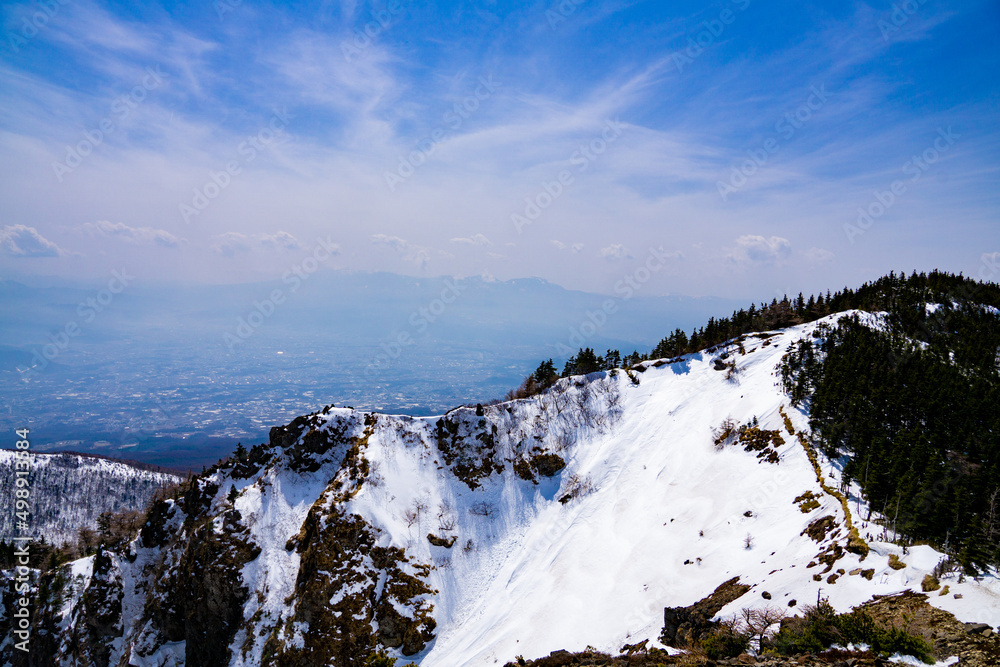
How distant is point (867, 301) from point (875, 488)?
88.8 meters

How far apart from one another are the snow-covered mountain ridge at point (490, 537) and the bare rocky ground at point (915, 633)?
2.11 m

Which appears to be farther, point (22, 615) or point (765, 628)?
point (22, 615)

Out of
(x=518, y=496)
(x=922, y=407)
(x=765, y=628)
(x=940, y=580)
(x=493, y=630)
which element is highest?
(x=922, y=407)

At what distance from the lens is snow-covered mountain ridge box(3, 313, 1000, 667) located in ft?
111

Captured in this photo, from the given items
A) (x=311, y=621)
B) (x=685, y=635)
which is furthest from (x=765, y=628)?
(x=311, y=621)

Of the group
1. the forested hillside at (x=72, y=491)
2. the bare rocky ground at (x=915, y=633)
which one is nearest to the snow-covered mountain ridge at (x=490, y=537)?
the bare rocky ground at (x=915, y=633)

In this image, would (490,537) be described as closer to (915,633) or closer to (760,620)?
(760,620)

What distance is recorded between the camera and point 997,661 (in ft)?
46.8

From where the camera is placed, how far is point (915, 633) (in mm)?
16141

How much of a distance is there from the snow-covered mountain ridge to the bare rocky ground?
6.93 ft

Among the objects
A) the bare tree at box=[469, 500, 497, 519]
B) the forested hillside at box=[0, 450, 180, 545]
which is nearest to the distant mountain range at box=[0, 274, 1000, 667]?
the bare tree at box=[469, 500, 497, 519]

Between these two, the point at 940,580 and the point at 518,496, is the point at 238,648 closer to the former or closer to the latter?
the point at 518,496

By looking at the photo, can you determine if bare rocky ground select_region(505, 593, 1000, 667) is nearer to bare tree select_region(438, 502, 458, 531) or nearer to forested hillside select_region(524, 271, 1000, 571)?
forested hillside select_region(524, 271, 1000, 571)

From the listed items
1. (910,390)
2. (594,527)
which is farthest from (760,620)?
(910,390)
